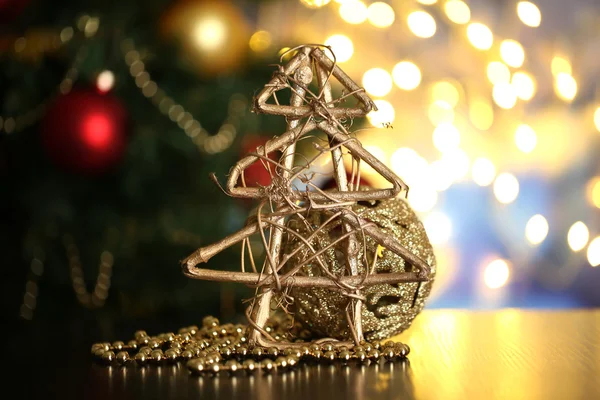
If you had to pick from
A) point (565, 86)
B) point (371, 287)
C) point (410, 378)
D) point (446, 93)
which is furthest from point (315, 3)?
point (410, 378)

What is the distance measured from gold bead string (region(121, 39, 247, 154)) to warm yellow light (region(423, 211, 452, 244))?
21.2 inches

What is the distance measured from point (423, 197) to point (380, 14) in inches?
16.1

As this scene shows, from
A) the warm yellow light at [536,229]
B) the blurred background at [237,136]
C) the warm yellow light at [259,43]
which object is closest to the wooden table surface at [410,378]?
the blurred background at [237,136]

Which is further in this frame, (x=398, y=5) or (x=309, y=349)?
(x=398, y=5)

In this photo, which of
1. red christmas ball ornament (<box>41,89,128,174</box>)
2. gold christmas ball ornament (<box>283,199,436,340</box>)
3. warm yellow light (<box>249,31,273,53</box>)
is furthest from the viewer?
warm yellow light (<box>249,31,273,53</box>)

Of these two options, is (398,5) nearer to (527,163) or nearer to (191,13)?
(527,163)

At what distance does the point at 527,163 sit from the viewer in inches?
57.8

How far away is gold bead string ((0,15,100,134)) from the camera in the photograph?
3.46 feet

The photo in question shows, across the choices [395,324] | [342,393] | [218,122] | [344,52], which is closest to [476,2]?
[344,52]

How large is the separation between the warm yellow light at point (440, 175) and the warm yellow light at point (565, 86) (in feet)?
0.89

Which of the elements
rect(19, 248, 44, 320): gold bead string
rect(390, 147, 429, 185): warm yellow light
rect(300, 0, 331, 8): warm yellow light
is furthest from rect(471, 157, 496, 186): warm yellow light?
rect(19, 248, 44, 320): gold bead string

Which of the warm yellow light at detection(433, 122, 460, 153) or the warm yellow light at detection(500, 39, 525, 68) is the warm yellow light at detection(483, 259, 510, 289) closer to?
the warm yellow light at detection(433, 122, 460, 153)

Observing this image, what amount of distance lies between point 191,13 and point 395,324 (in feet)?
2.16

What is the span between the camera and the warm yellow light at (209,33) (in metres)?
1.05
